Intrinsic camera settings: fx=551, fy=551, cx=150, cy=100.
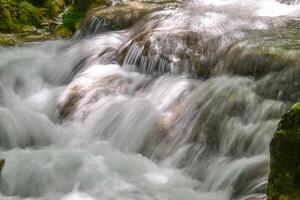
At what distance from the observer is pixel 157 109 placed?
28.1ft

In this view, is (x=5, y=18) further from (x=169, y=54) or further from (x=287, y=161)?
(x=287, y=161)

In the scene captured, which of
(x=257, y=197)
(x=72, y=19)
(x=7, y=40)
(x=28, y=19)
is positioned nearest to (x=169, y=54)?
(x=257, y=197)

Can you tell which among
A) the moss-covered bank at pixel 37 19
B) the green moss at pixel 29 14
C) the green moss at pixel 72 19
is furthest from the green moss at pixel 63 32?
the green moss at pixel 29 14

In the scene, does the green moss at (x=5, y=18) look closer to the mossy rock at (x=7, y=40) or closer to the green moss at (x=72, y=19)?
the mossy rock at (x=7, y=40)

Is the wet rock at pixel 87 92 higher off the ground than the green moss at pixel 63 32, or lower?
→ higher

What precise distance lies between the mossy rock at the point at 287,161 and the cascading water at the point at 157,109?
1033 mm

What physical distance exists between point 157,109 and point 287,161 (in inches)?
164

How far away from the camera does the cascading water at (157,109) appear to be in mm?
6809

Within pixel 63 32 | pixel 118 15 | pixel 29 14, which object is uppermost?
pixel 118 15

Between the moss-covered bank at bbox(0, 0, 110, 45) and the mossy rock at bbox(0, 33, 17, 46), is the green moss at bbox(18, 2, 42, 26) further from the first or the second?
the mossy rock at bbox(0, 33, 17, 46)

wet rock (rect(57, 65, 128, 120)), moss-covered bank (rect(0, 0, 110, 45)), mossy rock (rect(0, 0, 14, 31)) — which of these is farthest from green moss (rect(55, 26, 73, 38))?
wet rock (rect(57, 65, 128, 120))

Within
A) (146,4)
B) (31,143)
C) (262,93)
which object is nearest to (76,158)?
(31,143)

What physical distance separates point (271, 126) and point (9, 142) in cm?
397

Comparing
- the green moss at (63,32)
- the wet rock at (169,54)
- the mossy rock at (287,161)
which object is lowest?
the green moss at (63,32)
